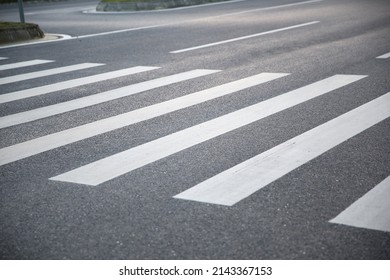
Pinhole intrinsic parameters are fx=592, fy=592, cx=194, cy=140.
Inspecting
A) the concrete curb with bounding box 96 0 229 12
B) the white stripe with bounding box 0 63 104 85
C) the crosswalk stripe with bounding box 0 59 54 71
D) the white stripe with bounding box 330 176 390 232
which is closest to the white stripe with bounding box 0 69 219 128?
the white stripe with bounding box 0 63 104 85

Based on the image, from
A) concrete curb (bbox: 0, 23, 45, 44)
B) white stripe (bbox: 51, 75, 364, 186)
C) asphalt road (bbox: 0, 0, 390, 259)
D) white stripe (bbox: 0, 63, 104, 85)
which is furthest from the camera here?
concrete curb (bbox: 0, 23, 45, 44)

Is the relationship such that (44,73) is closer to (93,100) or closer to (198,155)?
(93,100)

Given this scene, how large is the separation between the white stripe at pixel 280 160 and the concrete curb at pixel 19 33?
8197 millimetres

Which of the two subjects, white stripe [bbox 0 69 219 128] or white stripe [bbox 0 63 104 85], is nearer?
white stripe [bbox 0 69 219 128]

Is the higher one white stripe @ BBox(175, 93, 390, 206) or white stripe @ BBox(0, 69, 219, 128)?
white stripe @ BBox(0, 69, 219, 128)

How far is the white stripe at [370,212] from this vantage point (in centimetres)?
348

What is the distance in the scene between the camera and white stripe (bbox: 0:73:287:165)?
5.07 metres

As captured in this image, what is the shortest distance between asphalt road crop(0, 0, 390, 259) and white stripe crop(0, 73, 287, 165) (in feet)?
0.07

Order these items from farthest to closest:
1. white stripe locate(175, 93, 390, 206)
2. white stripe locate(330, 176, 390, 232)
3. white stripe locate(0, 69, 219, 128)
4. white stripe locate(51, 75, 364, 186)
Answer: white stripe locate(0, 69, 219, 128)
white stripe locate(51, 75, 364, 186)
white stripe locate(175, 93, 390, 206)
white stripe locate(330, 176, 390, 232)

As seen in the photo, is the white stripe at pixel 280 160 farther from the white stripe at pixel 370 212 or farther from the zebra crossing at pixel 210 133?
the white stripe at pixel 370 212

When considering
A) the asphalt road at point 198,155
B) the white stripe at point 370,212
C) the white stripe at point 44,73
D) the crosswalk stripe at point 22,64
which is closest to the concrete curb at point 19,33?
the asphalt road at point 198,155

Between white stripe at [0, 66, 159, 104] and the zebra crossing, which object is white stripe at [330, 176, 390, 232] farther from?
white stripe at [0, 66, 159, 104]

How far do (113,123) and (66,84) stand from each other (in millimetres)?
2268
